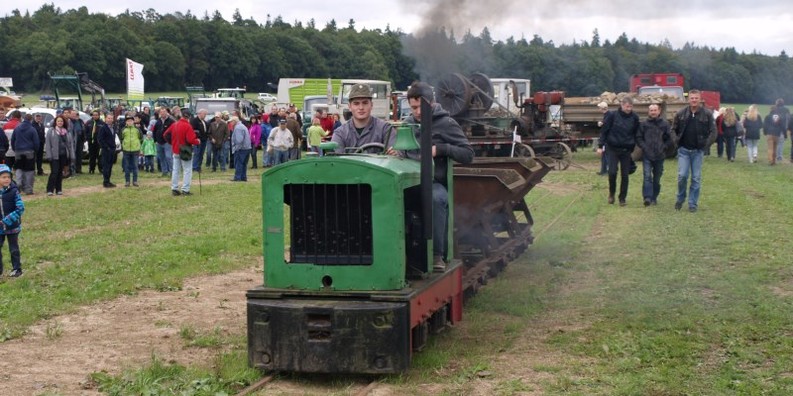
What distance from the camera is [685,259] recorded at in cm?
1098

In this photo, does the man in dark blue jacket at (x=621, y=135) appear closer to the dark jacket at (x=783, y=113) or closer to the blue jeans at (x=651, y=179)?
the blue jeans at (x=651, y=179)

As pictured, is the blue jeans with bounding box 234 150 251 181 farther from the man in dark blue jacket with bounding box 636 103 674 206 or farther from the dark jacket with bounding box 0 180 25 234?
the dark jacket with bounding box 0 180 25 234

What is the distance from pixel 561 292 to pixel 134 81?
3310 centimetres

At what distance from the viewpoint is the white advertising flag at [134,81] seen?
128 ft

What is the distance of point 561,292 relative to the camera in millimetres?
9609

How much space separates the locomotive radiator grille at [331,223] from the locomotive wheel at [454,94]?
7847 mm

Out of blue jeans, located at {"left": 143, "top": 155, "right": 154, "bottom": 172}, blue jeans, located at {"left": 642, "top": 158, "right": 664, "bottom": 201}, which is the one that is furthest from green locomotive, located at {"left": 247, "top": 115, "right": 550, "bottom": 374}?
blue jeans, located at {"left": 143, "top": 155, "right": 154, "bottom": 172}

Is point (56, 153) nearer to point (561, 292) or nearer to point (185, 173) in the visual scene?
point (185, 173)

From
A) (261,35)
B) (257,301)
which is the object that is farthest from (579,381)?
(261,35)

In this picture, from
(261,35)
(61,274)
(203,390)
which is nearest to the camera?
(203,390)

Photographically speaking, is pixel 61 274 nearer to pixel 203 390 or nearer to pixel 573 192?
pixel 203 390

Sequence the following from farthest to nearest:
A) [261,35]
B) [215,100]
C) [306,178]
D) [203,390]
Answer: [261,35] < [215,100] < [306,178] < [203,390]

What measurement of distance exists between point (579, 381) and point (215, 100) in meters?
30.4

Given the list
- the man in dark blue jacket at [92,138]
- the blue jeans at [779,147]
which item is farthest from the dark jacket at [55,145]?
the blue jeans at [779,147]
